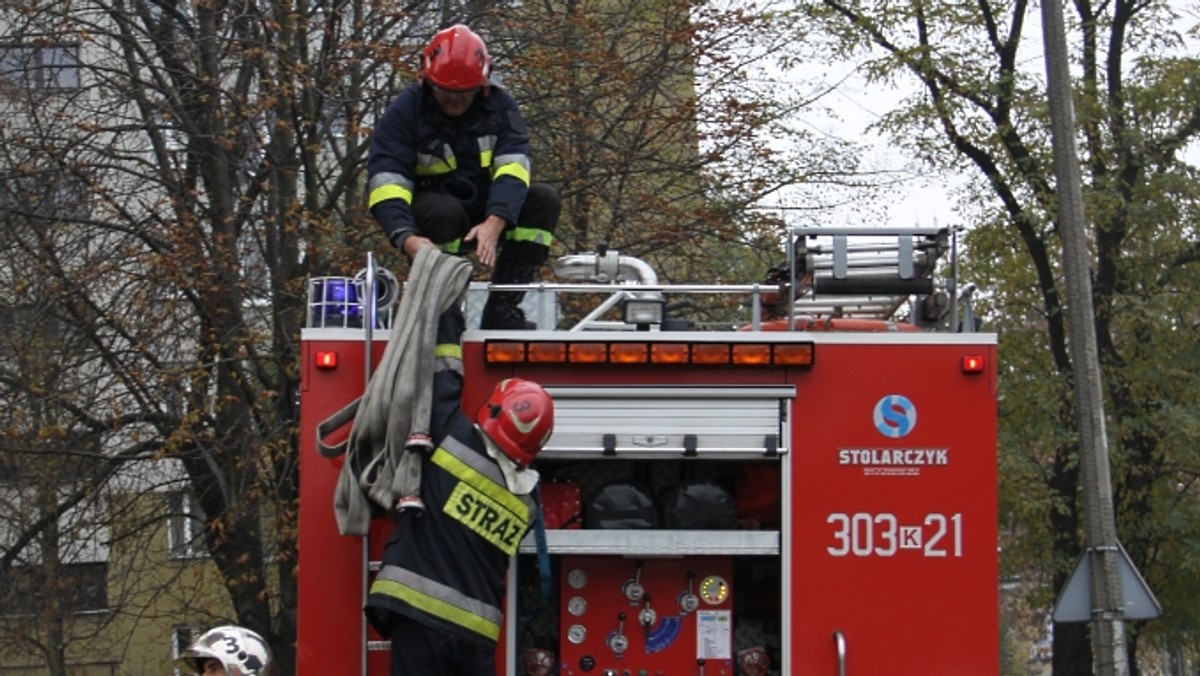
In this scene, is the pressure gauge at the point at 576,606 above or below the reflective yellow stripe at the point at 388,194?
below

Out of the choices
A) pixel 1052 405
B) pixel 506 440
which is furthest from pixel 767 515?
pixel 1052 405

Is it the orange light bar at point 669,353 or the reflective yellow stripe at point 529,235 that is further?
the reflective yellow stripe at point 529,235

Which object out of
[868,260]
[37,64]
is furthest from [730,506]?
[37,64]

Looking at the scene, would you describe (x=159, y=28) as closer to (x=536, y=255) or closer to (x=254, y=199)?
(x=254, y=199)

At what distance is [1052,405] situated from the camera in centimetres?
1877

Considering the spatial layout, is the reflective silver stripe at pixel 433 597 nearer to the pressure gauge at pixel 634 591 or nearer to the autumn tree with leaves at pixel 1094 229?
the pressure gauge at pixel 634 591

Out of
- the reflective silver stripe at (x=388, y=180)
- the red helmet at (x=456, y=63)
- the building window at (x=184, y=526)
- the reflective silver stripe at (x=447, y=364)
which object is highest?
the red helmet at (x=456, y=63)

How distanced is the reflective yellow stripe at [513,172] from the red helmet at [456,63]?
303mm

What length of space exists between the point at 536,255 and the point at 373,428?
152cm

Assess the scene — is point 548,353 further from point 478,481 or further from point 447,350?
point 478,481

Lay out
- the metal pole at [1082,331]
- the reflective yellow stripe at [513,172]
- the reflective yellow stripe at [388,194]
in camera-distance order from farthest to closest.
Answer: the metal pole at [1082,331]
the reflective yellow stripe at [513,172]
the reflective yellow stripe at [388,194]

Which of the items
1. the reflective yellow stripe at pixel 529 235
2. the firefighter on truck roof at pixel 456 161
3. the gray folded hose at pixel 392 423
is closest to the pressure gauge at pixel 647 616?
the gray folded hose at pixel 392 423

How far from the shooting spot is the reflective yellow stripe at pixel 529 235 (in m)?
6.51

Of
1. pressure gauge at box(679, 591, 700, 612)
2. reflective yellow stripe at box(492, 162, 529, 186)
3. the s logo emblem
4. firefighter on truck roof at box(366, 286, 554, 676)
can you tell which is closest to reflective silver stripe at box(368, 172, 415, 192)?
reflective yellow stripe at box(492, 162, 529, 186)
